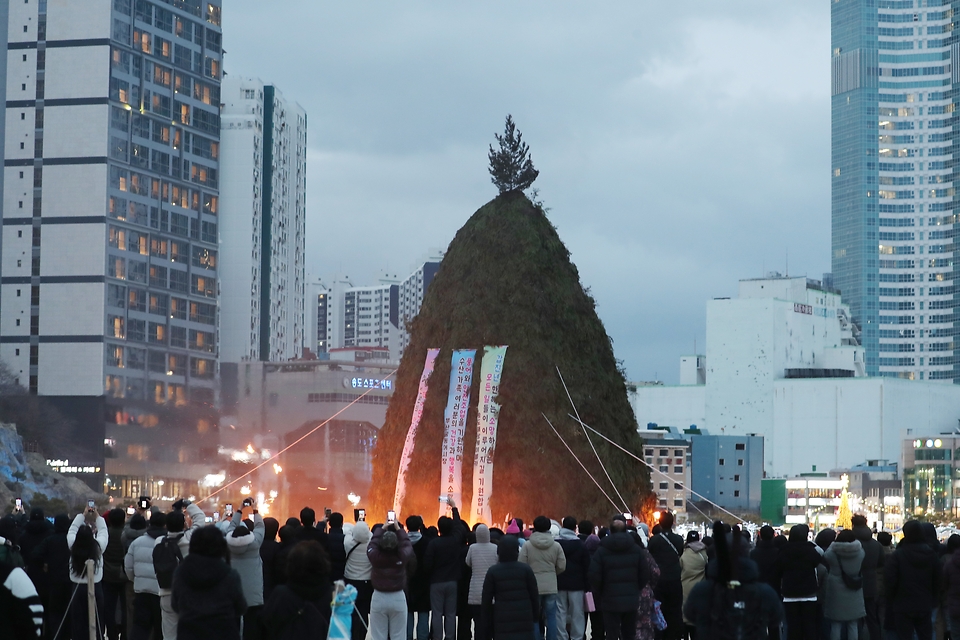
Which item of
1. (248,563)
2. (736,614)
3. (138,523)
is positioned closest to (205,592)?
(248,563)

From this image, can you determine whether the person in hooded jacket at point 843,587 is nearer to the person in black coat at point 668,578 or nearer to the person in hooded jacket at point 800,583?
the person in hooded jacket at point 800,583

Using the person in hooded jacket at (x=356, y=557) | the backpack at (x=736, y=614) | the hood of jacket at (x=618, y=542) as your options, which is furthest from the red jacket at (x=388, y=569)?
the backpack at (x=736, y=614)

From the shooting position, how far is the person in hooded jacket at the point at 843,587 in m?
14.3

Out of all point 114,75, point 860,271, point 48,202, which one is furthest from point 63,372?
point 860,271

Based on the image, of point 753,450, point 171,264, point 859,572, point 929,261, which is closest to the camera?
point 859,572

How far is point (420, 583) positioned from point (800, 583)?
4.61m

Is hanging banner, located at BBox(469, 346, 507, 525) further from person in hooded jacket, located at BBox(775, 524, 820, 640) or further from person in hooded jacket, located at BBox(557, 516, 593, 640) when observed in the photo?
person in hooded jacket, located at BBox(775, 524, 820, 640)

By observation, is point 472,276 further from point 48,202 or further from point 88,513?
point 48,202

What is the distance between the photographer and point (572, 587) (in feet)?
50.8

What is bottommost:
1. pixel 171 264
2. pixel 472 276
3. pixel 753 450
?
pixel 753 450

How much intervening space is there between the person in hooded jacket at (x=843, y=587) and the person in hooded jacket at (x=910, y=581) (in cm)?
54

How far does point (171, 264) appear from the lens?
92.8 metres

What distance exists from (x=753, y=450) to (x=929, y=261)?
52.3 m

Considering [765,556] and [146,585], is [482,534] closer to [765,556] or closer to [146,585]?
[765,556]
